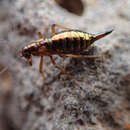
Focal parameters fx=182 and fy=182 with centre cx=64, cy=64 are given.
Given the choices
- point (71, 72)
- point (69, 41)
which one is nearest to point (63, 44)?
point (69, 41)

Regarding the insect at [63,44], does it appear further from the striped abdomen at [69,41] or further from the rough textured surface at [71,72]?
the rough textured surface at [71,72]

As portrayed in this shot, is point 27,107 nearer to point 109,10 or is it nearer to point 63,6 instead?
point 63,6

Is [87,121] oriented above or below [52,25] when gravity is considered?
below

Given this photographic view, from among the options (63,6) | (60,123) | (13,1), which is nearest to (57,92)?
(60,123)

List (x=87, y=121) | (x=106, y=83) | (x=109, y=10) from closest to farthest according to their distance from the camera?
(x=87, y=121) → (x=106, y=83) → (x=109, y=10)

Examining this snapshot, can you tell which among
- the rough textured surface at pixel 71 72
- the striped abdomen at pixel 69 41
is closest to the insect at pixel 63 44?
the striped abdomen at pixel 69 41

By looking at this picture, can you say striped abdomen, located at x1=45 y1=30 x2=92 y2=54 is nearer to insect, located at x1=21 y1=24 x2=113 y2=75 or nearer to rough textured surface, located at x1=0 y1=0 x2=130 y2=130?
insect, located at x1=21 y1=24 x2=113 y2=75
